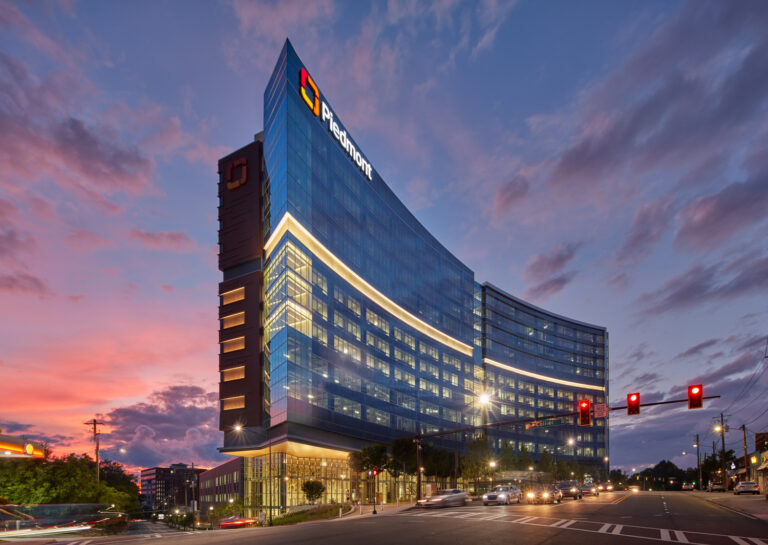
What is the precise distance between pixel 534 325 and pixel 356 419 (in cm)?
11507

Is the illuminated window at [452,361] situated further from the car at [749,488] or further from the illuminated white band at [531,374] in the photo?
the car at [749,488]

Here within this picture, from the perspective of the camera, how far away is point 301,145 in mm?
76938

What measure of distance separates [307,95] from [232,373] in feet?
142

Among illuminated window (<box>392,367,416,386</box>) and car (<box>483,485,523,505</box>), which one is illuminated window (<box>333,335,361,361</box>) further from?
car (<box>483,485,523,505</box>)

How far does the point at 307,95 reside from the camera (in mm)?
81000

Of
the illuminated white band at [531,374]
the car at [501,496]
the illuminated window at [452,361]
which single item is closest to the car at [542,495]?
the car at [501,496]

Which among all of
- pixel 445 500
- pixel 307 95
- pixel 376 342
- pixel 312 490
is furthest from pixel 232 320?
pixel 445 500

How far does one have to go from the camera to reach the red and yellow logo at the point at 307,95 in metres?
79.8

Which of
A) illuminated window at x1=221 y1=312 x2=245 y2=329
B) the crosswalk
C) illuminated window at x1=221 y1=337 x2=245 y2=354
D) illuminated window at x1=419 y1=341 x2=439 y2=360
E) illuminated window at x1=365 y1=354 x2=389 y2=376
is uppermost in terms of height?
illuminated window at x1=221 y1=312 x2=245 y2=329

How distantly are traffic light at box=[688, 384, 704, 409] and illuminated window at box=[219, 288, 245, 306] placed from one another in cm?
6796

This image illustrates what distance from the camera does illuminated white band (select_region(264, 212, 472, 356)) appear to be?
244 feet

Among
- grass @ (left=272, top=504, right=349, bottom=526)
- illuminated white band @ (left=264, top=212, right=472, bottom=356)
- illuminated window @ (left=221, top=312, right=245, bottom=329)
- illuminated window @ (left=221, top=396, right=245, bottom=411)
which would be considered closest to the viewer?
grass @ (left=272, top=504, right=349, bottom=526)

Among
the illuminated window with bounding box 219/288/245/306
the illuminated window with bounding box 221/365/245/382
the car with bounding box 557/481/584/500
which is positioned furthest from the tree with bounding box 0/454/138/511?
the car with bounding box 557/481/584/500

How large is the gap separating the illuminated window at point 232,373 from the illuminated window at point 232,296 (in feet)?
34.8
